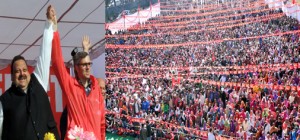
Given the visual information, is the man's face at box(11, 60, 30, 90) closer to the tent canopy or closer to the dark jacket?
the dark jacket

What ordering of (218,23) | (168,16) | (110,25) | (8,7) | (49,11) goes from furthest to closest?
(218,23) < (168,16) < (110,25) < (8,7) < (49,11)

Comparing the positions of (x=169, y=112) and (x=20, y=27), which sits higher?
(x=20, y=27)

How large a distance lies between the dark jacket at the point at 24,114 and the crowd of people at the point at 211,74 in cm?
346

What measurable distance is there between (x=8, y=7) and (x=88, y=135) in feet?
2.30

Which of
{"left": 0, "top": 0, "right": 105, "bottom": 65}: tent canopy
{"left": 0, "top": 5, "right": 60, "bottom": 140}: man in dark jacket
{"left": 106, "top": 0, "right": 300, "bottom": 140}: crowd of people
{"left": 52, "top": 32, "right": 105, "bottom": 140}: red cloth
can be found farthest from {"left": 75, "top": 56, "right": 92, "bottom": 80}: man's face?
{"left": 106, "top": 0, "right": 300, "bottom": 140}: crowd of people

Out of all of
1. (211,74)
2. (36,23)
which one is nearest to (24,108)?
(36,23)

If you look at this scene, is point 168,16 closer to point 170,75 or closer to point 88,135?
point 170,75

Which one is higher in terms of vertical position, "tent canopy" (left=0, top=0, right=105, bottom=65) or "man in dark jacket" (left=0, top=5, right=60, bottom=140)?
"tent canopy" (left=0, top=0, right=105, bottom=65)

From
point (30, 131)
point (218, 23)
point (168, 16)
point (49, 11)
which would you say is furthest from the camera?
point (218, 23)

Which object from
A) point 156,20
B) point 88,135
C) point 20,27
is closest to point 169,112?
point 156,20

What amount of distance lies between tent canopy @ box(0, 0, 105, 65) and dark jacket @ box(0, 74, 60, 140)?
71 centimetres

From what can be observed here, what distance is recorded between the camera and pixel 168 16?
16.0ft

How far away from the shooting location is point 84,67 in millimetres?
1230

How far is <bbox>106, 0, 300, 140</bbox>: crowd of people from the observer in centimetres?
479
